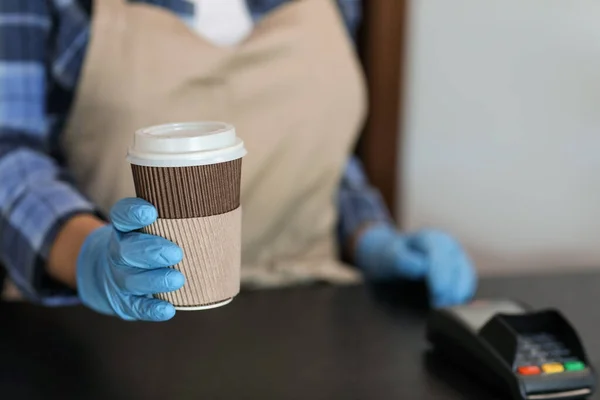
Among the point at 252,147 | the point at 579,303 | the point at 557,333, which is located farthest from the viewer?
the point at 252,147

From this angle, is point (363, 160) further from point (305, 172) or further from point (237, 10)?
point (237, 10)

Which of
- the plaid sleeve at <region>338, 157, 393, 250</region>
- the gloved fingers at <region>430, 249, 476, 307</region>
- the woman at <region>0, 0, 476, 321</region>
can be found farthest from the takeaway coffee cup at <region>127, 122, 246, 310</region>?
the plaid sleeve at <region>338, 157, 393, 250</region>

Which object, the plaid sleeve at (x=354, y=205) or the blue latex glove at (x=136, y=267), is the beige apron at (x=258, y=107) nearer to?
the plaid sleeve at (x=354, y=205)

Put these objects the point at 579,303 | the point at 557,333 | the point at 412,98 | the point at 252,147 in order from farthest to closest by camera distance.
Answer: the point at 412,98
the point at 252,147
the point at 579,303
the point at 557,333

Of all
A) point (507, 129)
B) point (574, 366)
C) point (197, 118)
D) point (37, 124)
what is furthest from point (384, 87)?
point (574, 366)

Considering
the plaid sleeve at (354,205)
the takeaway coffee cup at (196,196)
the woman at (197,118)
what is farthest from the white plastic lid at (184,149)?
the plaid sleeve at (354,205)

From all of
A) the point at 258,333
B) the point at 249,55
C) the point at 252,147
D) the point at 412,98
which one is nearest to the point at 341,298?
the point at 258,333

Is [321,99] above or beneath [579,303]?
above

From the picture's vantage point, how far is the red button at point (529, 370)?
0.67 m

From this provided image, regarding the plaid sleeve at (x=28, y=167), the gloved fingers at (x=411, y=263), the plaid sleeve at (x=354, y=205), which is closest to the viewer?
the plaid sleeve at (x=28, y=167)

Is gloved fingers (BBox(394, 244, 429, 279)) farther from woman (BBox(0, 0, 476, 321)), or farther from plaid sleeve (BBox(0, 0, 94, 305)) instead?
plaid sleeve (BBox(0, 0, 94, 305))

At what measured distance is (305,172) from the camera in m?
1.08

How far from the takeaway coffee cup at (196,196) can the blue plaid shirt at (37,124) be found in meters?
0.29

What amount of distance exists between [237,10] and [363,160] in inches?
14.5
